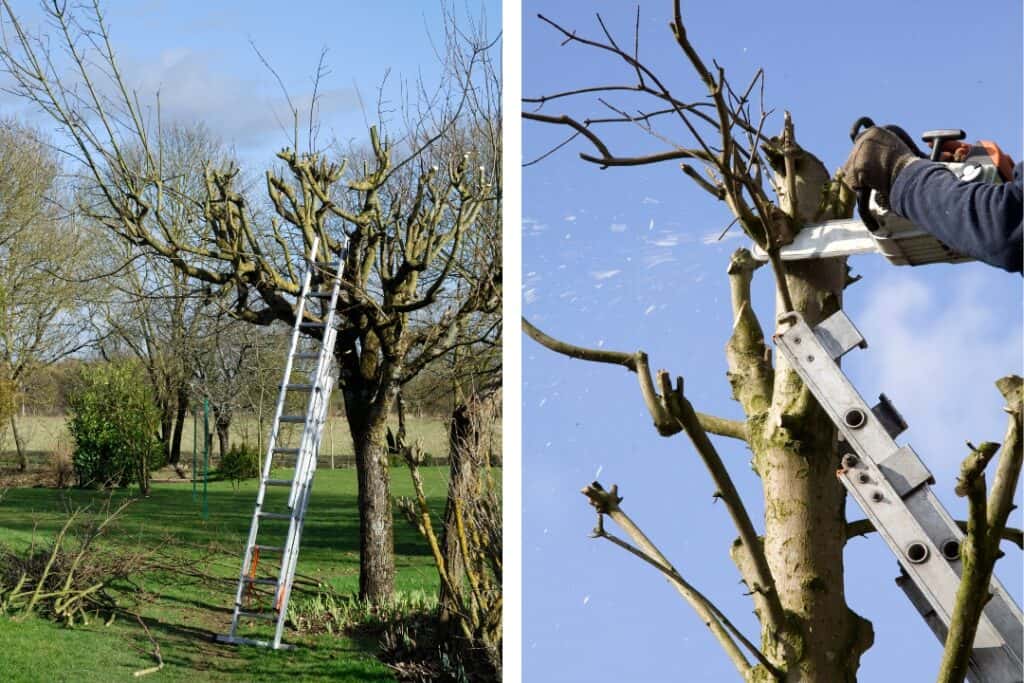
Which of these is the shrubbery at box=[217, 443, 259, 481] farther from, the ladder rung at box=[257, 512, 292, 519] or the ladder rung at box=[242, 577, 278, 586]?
the ladder rung at box=[242, 577, 278, 586]

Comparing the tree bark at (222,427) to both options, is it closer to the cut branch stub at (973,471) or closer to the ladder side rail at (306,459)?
the ladder side rail at (306,459)

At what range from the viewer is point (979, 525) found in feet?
4.17

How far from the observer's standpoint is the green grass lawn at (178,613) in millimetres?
3705

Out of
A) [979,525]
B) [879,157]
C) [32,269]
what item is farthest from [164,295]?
[979,525]

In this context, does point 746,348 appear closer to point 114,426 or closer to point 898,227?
point 898,227

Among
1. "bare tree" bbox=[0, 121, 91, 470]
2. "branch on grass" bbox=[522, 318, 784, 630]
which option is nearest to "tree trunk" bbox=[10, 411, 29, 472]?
"bare tree" bbox=[0, 121, 91, 470]

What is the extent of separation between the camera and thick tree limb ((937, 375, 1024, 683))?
3.89ft

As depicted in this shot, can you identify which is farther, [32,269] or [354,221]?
[354,221]

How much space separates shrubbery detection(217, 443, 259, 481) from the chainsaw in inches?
97.4

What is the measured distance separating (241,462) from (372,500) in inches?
21.7

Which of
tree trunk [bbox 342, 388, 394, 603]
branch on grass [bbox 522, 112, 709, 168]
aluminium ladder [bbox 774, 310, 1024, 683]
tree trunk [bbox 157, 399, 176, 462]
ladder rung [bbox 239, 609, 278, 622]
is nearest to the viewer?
aluminium ladder [bbox 774, 310, 1024, 683]

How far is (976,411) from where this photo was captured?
2.64m

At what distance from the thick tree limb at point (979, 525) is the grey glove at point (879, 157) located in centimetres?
27

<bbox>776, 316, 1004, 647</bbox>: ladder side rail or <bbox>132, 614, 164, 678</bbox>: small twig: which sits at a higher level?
<bbox>776, 316, 1004, 647</bbox>: ladder side rail
